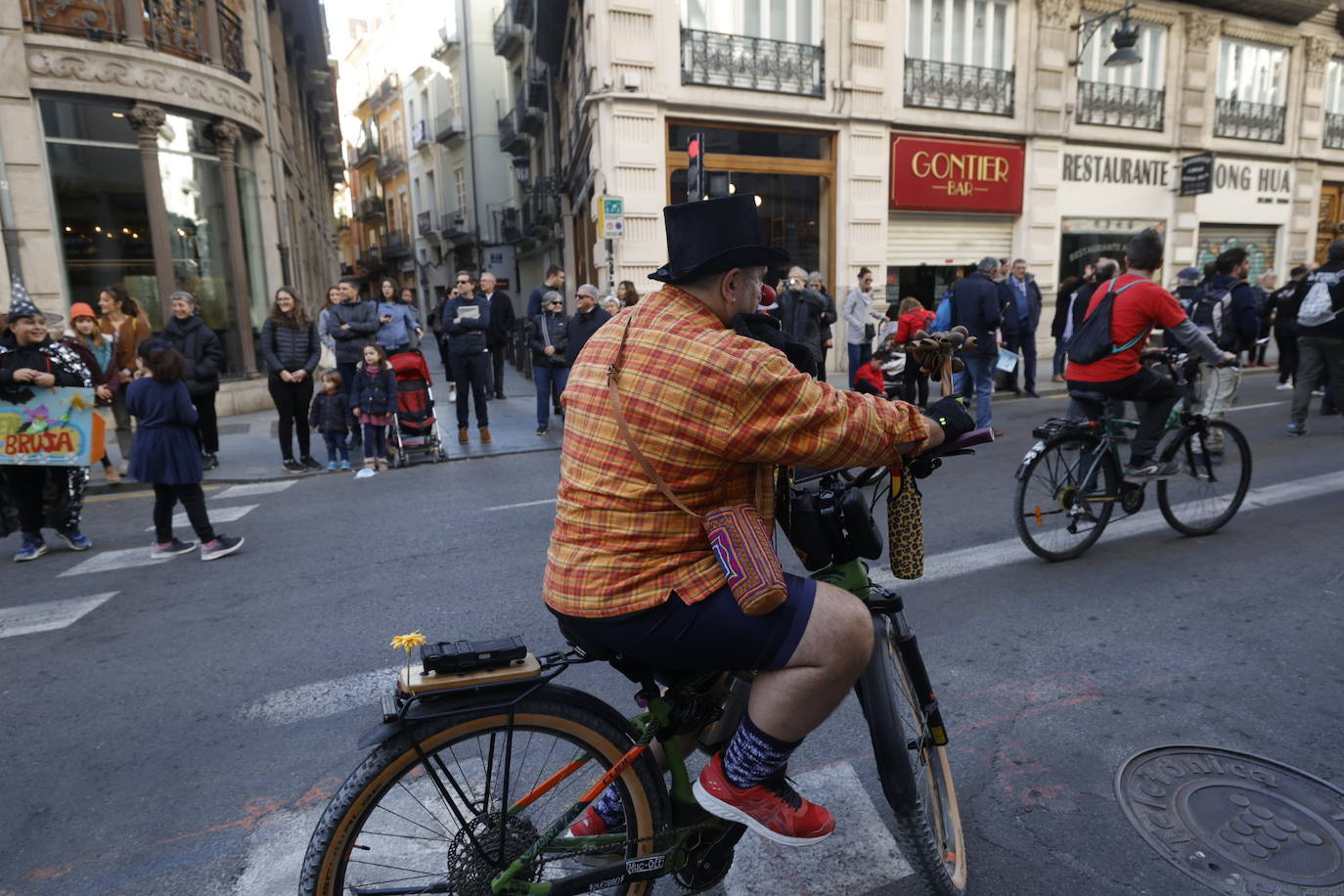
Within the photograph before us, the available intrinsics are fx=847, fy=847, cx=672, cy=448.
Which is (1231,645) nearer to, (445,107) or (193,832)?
(193,832)

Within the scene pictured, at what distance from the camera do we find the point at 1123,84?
1855cm

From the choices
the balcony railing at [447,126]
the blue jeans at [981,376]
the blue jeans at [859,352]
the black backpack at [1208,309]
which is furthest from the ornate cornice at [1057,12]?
the balcony railing at [447,126]

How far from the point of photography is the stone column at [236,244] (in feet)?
44.4

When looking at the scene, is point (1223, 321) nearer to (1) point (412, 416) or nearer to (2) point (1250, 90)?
(1) point (412, 416)

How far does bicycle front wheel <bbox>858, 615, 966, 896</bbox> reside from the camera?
2.21 meters

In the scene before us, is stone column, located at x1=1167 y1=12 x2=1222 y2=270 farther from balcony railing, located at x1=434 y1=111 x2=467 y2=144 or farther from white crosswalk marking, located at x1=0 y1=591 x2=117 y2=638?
balcony railing, located at x1=434 y1=111 x2=467 y2=144

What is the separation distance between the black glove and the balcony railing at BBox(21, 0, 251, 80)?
13.5m

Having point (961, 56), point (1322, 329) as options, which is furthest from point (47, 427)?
point (961, 56)

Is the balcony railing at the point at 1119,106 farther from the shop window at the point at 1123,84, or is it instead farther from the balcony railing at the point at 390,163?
the balcony railing at the point at 390,163

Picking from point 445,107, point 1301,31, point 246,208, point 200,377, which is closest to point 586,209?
point 246,208

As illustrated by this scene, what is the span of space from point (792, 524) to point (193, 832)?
226 centimetres

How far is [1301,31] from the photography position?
826 inches

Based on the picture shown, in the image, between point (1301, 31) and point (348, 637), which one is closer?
point (348, 637)

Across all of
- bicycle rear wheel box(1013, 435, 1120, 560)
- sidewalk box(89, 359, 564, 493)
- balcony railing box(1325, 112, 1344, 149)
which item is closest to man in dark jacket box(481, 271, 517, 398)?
sidewalk box(89, 359, 564, 493)
